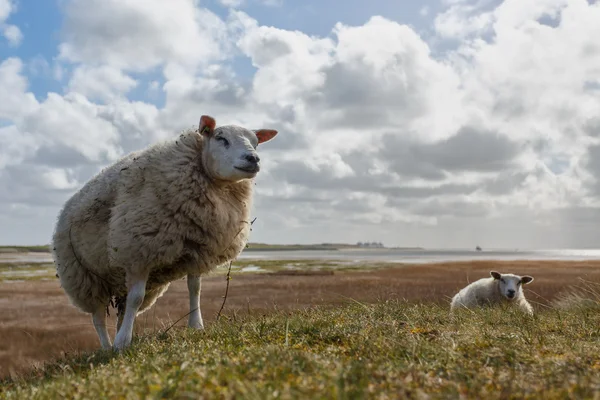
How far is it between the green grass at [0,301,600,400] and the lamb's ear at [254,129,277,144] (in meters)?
3.66

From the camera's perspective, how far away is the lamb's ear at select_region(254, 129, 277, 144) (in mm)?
8945

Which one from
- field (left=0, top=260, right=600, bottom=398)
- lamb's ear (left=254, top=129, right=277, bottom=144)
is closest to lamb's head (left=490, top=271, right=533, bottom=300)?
field (left=0, top=260, right=600, bottom=398)

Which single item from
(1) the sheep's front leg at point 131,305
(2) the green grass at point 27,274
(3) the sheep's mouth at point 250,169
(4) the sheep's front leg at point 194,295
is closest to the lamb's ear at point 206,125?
(3) the sheep's mouth at point 250,169

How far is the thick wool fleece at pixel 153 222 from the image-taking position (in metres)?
7.43

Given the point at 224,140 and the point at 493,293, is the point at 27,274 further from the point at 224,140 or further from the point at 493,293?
the point at 224,140

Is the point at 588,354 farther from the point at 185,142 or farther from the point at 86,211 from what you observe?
the point at 86,211

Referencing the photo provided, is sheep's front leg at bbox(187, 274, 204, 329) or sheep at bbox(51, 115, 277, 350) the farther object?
sheep's front leg at bbox(187, 274, 204, 329)

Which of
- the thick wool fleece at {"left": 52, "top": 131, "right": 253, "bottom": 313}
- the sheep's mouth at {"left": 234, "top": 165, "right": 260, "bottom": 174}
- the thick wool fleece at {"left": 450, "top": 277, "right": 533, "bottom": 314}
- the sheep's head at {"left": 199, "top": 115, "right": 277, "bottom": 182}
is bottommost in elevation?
the thick wool fleece at {"left": 450, "top": 277, "right": 533, "bottom": 314}

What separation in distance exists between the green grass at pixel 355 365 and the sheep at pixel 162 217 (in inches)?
54.5

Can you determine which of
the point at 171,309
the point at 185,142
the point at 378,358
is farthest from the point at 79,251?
the point at 171,309

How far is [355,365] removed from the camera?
368 centimetres

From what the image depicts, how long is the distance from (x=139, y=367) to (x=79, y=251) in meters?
5.11

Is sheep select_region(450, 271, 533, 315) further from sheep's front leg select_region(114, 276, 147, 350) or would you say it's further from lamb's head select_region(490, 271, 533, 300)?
sheep's front leg select_region(114, 276, 147, 350)

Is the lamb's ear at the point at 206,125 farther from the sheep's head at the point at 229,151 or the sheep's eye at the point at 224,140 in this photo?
the sheep's eye at the point at 224,140
